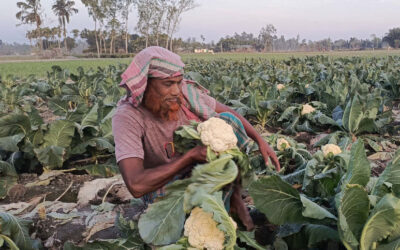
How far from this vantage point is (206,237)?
64.1 inches

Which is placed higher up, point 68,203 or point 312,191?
point 312,191

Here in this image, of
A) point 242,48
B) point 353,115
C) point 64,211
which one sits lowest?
point 64,211

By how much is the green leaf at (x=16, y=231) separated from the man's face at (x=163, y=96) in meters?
1.13

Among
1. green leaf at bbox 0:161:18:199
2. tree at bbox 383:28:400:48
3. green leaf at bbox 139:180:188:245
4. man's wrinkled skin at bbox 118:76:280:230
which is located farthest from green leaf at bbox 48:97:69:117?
tree at bbox 383:28:400:48

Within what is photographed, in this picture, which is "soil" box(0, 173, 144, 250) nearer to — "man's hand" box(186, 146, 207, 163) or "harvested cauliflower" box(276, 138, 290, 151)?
"man's hand" box(186, 146, 207, 163)

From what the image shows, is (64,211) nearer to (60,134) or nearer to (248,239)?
(60,134)

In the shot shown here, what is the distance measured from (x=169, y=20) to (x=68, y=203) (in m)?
54.4

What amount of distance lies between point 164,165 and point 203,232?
1.28ft

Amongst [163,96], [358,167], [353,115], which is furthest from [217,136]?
[353,115]

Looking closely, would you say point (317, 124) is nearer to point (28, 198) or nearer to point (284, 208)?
point (284, 208)

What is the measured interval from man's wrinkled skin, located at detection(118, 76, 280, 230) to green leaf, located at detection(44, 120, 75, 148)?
1.86 m

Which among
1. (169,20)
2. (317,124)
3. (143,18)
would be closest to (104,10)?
(143,18)

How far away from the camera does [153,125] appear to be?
2131 millimetres

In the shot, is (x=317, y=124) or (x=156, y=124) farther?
(x=317, y=124)
